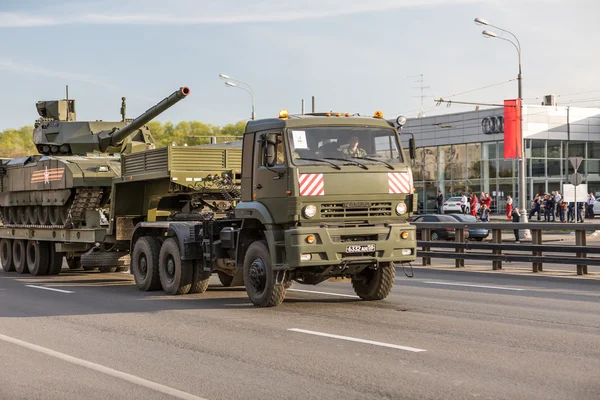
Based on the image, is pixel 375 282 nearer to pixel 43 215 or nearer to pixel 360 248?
pixel 360 248

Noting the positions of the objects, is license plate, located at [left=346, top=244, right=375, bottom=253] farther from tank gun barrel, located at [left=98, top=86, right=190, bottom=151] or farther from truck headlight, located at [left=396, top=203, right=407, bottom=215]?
tank gun barrel, located at [left=98, top=86, right=190, bottom=151]

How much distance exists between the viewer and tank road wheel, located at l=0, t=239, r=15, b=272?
23.7 m

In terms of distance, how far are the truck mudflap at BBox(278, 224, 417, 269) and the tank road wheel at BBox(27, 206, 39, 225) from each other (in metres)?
10.9

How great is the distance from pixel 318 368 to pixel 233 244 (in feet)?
19.5

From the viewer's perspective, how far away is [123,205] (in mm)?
18359

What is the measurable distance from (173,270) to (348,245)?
160 inches

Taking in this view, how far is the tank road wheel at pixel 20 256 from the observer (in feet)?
74.4

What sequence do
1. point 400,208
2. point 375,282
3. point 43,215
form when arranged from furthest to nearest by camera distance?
1. point 43,215
2. point 375,282
3. point 400,208

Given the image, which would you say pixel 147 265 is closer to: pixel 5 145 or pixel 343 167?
pixel 343 167

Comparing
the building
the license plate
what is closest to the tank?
the license plate

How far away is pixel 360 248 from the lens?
42.8 ft

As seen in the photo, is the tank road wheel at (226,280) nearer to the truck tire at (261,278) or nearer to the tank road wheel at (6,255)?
the truck tire at (261,278)

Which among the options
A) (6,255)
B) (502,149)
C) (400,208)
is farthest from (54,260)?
(502,149)

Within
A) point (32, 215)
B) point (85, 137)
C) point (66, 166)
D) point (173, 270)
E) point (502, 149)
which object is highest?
point (502, 149)
